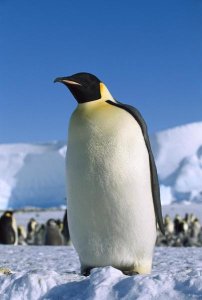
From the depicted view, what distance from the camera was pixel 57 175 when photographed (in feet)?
162

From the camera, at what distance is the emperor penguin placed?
3428 mm

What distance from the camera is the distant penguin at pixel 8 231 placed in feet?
44.6

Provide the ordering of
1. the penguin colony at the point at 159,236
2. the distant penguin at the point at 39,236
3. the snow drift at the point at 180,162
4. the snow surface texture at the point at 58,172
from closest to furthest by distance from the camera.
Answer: the penguin colony at the point at 159,236, the distant penguin at the point at 39,236, the snow drift at the point at 180,162, the snow surface texture at the point at 58,172

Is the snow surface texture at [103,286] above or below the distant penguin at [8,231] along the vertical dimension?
below

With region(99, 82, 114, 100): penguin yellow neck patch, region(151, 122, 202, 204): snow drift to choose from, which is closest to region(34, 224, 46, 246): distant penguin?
region(99, 82, 114, 100): penguin yellow neck patch

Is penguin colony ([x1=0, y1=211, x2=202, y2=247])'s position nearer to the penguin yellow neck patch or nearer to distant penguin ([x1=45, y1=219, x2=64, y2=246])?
distant penguin ([x1=45, y1=219, x2=64, y2=246])

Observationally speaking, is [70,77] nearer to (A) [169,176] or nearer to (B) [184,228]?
(B) [184,228]

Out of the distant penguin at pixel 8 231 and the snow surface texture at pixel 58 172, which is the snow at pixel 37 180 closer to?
the snow surface texture at pixel 58 172

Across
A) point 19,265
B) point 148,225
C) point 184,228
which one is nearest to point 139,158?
point 148,225

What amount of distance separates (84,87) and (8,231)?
10589 millimetres

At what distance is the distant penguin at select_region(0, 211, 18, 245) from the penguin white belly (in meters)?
10.4

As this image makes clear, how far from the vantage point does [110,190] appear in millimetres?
3418

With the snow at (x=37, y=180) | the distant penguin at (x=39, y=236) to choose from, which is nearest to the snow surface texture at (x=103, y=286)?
the distant penguin at (x=39, y=236)

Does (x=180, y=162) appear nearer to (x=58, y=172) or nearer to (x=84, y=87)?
(x=58, y=172)
